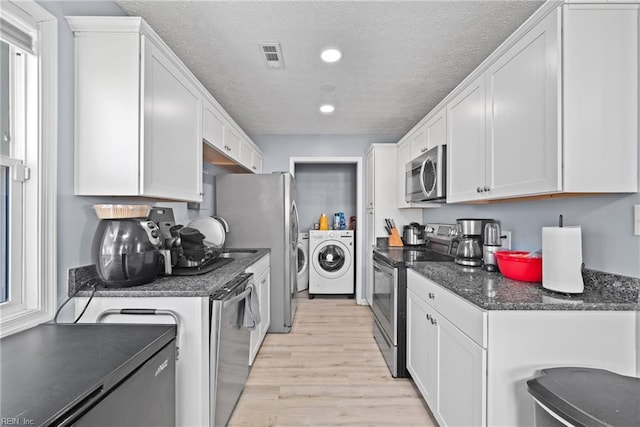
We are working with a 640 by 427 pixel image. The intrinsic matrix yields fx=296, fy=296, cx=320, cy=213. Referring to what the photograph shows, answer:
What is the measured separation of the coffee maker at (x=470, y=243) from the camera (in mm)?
2074

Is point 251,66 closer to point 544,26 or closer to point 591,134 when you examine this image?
point 544,26

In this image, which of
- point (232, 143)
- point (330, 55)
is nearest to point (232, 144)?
point (232, 143)

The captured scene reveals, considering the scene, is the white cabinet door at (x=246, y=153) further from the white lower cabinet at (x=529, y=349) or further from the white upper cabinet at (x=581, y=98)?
the white lower cabinet at (x=529, y=349)

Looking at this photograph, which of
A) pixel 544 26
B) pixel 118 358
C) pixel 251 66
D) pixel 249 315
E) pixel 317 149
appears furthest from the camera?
pixel 317 149

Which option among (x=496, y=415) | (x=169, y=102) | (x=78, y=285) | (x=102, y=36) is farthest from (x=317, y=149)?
(x=496, y=415)

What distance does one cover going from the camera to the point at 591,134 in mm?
1223

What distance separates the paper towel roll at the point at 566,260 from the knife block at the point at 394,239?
223cm

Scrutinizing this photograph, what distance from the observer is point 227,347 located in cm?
168

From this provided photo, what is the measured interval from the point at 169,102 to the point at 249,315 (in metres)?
1.38

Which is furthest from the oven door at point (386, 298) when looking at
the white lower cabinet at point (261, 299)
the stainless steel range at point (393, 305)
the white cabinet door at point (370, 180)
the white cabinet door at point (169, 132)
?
the white cabinet door at point (169, 132)

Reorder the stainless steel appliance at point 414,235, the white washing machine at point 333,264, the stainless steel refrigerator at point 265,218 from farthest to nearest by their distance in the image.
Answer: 1. the white washing machine at point 333,264
2. the stainless steel appliance at point 414,235
3. the stainless steel refrigerator at point 265,218

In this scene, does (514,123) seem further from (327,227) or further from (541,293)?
(327,227)

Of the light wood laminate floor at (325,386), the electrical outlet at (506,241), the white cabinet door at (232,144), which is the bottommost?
the light wood laminate floor at (325,386)

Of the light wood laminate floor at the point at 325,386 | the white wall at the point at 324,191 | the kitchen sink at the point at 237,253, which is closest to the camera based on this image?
the light wood laminate floor at the point at 325,386
